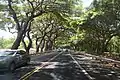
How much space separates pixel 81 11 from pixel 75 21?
3324mm

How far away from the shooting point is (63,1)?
34.1 meters

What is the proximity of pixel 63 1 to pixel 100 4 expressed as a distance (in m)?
8.44

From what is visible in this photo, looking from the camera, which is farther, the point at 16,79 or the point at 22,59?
the point at 22,59

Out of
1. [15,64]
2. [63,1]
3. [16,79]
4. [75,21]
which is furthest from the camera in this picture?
[75,21]

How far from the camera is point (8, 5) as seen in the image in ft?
114

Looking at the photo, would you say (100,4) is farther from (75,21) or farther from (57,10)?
(75,21)

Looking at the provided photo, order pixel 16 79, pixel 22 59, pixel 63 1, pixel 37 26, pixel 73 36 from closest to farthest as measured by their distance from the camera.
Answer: pixel 16 79, pixel 22 59, pixel 63 1, pixel 37 26, pixel 73 36

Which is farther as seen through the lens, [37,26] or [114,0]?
[37,26]

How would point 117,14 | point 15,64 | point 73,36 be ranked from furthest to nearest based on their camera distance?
point 73,36 < point 117,14 < point 15,64

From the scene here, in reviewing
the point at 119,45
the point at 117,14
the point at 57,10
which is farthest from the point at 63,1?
the point at 119,45

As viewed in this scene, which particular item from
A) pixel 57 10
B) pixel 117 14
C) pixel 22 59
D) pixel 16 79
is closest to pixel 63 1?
pixel 57 10

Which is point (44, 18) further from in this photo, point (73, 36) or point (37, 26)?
point (73, 36)

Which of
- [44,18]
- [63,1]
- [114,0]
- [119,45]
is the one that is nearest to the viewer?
[114,0]

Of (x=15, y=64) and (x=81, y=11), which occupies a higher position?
(x=81, y=11)
